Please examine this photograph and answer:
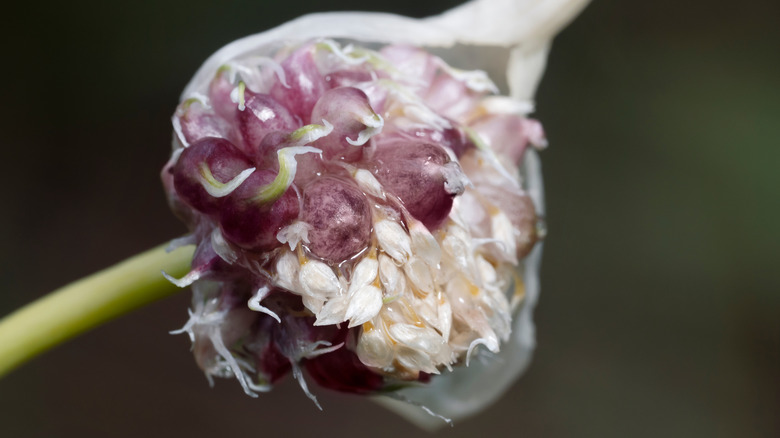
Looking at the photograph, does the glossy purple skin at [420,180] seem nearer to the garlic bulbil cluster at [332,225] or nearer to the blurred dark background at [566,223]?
the garlic bulbil cluster at [332,225]

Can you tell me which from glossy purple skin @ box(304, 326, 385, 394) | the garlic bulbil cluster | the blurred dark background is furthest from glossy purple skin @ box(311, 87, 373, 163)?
the blurred dark background

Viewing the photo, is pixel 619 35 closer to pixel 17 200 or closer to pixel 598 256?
pixel 598 256

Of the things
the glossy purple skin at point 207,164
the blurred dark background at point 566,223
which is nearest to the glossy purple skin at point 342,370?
the glossy purple skin at point 207,164

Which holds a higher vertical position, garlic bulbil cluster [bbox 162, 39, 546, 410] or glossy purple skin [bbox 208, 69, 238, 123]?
glossy purple skin [bbox 208, 69, 238, 123]

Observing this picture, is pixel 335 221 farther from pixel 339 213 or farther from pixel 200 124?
pixel 200 124

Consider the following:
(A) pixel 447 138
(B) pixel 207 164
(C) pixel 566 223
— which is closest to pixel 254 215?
(B) pixel 207 164

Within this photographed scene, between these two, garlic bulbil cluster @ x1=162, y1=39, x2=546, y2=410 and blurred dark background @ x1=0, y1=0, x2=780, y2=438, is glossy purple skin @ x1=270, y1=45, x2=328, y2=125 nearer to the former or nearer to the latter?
garlic bulbil cluster @ x1=162, y1=39, x2=546, y2=410
